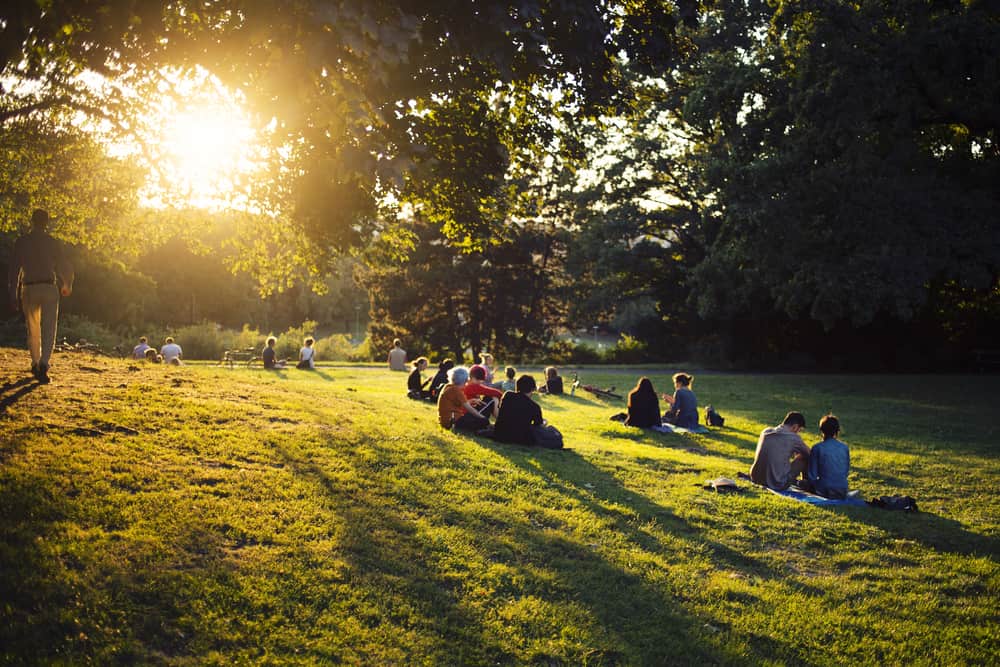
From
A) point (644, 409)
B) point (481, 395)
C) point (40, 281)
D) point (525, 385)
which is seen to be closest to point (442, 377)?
point (481, 395)

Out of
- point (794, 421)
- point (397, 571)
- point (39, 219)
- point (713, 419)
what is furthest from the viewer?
point (713, 419)

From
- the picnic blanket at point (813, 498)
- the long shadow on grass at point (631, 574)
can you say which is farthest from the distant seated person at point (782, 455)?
the long shadow on grass at point (631, 574)

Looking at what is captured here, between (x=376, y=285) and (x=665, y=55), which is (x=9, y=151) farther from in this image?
(x=376, y=285)

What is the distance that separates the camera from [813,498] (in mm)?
10148

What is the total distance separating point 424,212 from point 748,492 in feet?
26.0

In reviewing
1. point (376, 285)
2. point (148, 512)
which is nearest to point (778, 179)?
point (148, 512)

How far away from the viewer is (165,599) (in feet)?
16.3

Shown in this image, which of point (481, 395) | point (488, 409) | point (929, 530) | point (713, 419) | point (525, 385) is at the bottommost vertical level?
point (929, 530)

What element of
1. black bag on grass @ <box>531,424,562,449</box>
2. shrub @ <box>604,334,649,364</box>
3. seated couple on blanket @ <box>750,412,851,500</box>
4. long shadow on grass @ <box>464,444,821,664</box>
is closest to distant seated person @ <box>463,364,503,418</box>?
black bag on grass @ <box>531,424,562,449</box>

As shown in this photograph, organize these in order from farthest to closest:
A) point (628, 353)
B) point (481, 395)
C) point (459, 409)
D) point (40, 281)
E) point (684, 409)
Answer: point (628, 353) < point (684, 409) < point (481, 395) < point (459, 409) < point (40, 281)

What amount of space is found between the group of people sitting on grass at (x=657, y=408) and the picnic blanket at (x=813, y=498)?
5.62 meters

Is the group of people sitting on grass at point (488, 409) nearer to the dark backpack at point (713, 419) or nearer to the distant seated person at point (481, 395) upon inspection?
the distant seated person at point (481, 395)

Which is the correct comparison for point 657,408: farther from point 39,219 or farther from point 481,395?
point 39,219

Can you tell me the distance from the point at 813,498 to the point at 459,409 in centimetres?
628
